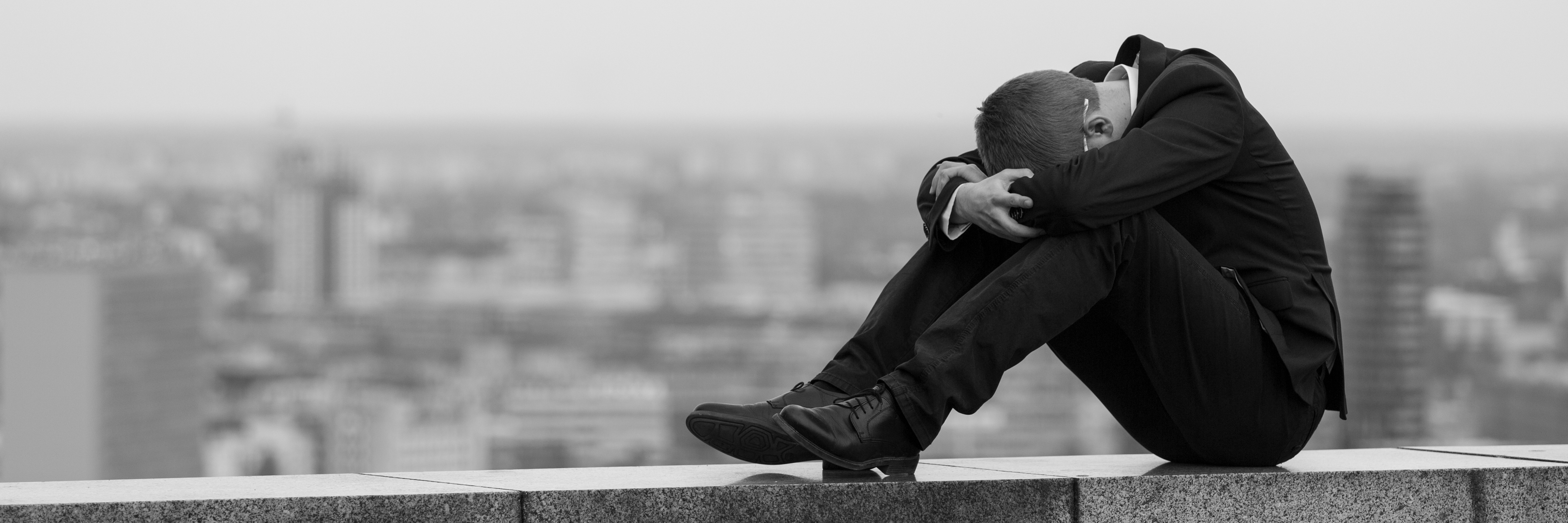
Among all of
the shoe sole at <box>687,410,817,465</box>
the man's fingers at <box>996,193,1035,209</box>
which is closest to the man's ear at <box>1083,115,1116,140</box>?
the man's fingers at <box>996,193,1035,209</box>

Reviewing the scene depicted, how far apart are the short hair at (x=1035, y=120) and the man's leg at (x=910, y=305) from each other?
149 millimetres

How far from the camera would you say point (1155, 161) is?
2.85 m

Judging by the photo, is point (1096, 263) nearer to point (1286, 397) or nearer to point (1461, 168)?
point (1286, 397)

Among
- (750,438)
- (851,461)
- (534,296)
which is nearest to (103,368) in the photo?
(534,296)

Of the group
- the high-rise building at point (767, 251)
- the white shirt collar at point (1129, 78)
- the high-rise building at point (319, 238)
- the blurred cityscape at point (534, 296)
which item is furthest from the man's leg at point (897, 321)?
the high-rise building at point (319, 238)

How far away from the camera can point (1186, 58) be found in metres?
3.02

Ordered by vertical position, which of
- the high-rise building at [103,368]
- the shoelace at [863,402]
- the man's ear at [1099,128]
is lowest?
the high-rise building at [103,368]

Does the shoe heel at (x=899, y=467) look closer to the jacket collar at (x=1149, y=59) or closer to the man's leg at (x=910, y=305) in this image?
the man's leg at (x=910, y=305)

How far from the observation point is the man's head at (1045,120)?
2.89 meters

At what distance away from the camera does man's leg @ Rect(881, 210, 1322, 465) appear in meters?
2.70

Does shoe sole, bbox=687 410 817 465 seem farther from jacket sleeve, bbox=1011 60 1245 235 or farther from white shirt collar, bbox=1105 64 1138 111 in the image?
white shirt collar, bbox=1105 64 1138 111

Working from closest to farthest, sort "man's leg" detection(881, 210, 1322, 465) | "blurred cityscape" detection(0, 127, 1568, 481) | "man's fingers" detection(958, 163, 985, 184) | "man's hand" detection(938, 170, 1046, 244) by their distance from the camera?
"man's leg" detection(881, 210, 1322, 465) → "man's hand" detection(938, 170, 1046, 244) → "man's fingers" detection(958, 163, 985, 184) → "blurred cityscape" detection(0, 127, 1568, 481)

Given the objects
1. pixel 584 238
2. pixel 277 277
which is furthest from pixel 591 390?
pixel 277 277

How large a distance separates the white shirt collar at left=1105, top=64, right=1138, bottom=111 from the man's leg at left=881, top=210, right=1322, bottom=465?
36 cm
